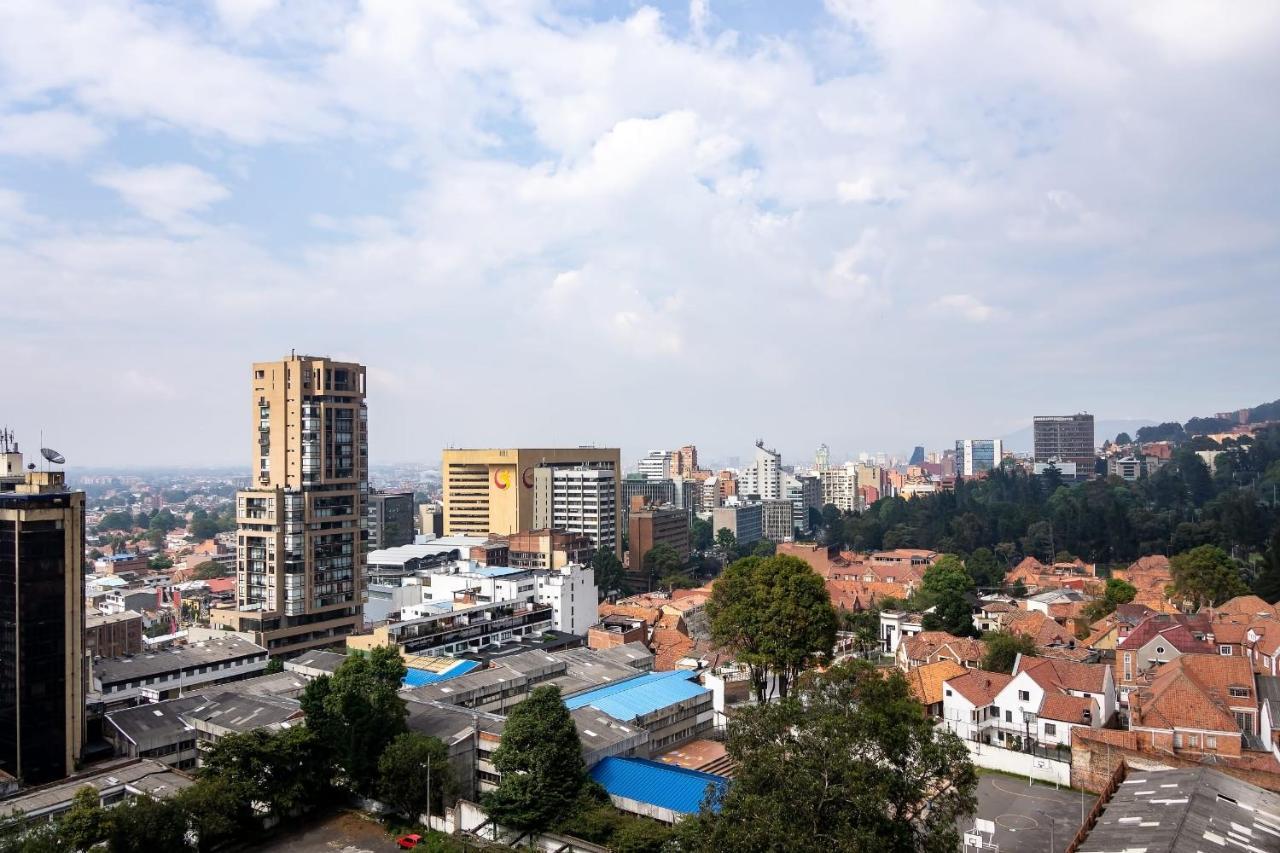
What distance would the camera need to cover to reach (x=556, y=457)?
60.3 m

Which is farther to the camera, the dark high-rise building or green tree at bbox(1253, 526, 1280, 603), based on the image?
green tree at bbox(1253, 526, 1280, 603)

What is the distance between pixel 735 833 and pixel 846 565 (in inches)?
1582

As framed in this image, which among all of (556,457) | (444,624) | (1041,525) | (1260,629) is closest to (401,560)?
(444,624)

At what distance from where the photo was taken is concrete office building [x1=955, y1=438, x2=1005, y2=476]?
13900 centimetres

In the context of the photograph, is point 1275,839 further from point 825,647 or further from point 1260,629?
point 1260,629

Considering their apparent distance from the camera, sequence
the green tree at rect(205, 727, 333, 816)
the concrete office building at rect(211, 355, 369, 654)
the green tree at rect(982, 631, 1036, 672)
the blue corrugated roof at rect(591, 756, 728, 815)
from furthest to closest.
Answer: the concrete office building at rect(211, 355, 369, 654), the green tree at rect(982, 631, 1036, 672), the green tree at rect(205, 727, 333, 816), the blue corrugated roof at rect(591, 756, 728, 815)

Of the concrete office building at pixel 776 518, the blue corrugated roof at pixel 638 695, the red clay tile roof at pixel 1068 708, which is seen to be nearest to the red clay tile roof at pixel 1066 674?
the red clay tile roof at pixel 1068 708

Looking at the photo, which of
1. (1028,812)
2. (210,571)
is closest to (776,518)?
(210,571)

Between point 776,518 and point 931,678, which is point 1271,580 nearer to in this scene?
point 931,678

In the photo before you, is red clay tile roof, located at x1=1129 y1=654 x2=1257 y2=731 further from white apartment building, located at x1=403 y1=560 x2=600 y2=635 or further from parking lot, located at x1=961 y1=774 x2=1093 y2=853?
white apartment building, located at x1=403 y1=560 x2=600 y2=635

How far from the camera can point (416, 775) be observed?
15.6 metres

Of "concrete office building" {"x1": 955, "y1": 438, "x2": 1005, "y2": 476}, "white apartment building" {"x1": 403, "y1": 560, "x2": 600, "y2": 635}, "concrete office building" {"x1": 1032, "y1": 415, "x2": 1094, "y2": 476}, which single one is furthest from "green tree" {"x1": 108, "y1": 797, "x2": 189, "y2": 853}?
"concrete office building" {"x1": 955, "y1": 438, "x2": 1005, "y2": 476}

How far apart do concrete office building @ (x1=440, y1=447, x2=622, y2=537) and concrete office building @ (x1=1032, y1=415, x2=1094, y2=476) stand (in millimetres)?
71122

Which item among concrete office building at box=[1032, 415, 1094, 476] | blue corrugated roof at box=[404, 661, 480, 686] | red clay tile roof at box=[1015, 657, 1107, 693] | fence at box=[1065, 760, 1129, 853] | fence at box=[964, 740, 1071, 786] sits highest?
concrete office building at box=[1032, 415, 1094, 476]
